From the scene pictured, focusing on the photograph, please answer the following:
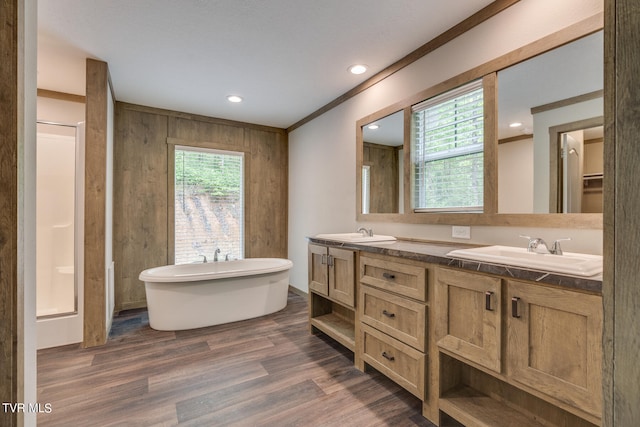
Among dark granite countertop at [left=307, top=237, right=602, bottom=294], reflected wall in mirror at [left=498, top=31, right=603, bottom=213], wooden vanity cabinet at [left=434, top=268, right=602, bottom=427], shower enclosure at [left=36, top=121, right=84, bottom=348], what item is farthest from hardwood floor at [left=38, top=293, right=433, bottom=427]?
reflected wall in mirror at [left=498, top=31, right=603, bottom=213]

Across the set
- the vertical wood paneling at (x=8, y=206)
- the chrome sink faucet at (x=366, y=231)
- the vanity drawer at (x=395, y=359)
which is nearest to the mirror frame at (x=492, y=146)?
the chrome sink faucet at (x=366, y=231)

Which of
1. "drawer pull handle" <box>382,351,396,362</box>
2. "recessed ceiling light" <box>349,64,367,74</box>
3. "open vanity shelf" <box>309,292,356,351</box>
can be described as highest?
"recessed ceiling light" <box>349,64,367,74</box>

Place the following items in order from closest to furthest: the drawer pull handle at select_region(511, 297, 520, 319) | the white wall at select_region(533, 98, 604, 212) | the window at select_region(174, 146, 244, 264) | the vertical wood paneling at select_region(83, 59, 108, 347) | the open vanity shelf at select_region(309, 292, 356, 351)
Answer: the drawer pull handle at select_region(511, 297, 520, 319)
the white wall at select_region(533, 98, 604, 212)
the open vanity shelf at select_region(309, 292, 356, 351)
the vertical wood paneling at select_region(83, 59, 108, 347)
the window at select_region(174, 146, 244, 264)

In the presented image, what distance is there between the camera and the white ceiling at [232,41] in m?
1.99

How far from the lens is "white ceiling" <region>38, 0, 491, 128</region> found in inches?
78.4

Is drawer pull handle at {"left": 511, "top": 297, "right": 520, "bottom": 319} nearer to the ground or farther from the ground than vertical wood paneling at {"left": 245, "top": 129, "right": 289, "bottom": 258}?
nearer to the ground

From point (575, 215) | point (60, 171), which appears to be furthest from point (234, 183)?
point (575, 215)

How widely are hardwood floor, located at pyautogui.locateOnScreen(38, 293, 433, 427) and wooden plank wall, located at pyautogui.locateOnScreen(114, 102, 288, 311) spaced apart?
103cm

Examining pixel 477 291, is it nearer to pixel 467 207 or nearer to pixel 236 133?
pixel 467 207

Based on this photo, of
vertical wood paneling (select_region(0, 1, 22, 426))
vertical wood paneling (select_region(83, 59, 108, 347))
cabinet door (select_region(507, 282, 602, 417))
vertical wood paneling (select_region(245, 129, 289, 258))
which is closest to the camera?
vertical wood paneling (select_region(0, 1, 22, 426))

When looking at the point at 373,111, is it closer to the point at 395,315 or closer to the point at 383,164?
the point at 383,164

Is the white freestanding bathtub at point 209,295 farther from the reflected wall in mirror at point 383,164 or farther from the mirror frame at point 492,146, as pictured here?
the mirror frame at point 492,146

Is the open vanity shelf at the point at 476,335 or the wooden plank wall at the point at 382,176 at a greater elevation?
the wooden plank wall at the point at 382,176

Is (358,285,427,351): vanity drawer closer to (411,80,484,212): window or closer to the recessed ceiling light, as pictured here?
(411,80,484,212): window
